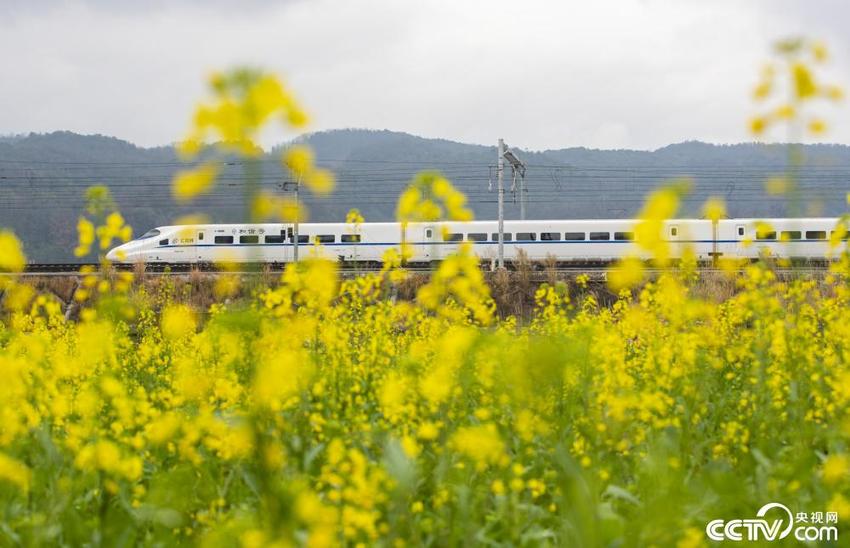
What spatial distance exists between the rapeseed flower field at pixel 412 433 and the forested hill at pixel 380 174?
37723mm

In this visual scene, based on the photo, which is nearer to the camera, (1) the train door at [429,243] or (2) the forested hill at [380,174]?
(1) the train door at [429,243]

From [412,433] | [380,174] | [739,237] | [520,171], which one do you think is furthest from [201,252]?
[380,174]

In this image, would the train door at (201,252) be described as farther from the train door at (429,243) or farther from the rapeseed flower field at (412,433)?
the rapeseed flower field at (412,433)

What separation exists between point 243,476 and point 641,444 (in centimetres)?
165

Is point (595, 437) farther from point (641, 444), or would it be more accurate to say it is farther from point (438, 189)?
point (438, 189)

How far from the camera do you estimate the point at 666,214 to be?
6.86 ft

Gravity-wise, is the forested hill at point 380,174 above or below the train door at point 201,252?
above

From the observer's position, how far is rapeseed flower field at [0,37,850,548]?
1895mm

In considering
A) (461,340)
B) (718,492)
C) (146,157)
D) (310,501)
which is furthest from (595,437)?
(146,157)

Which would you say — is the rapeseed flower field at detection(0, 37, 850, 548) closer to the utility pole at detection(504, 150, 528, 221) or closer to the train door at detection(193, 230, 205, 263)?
the utility pole at detection(504, 150, 528, 221)

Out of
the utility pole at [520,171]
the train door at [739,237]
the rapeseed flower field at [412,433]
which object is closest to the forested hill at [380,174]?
the utility pole at [520,171]

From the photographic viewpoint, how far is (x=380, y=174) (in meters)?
90.3

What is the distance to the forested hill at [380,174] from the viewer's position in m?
53.0

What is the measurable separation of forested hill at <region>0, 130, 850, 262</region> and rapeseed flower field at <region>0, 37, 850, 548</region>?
3772cm
